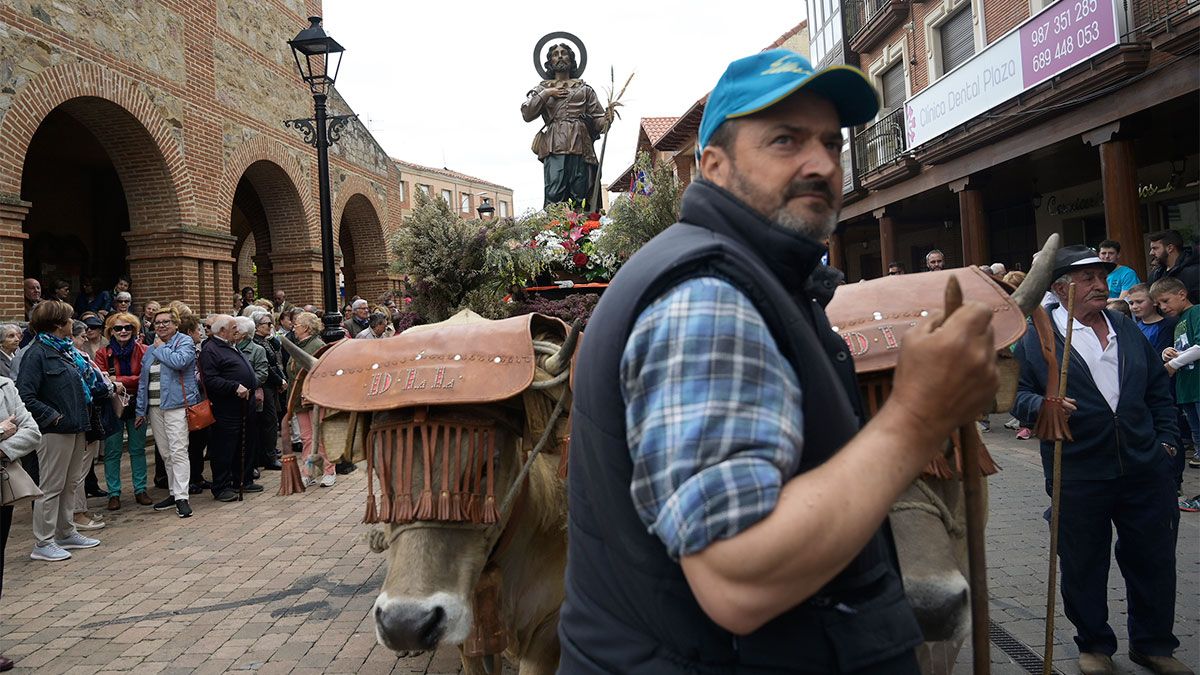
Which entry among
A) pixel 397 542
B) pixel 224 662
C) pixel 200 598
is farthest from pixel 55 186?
pixel 397 542

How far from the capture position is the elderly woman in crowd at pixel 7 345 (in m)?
7.27

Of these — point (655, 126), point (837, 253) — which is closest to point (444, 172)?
point (655, 126)

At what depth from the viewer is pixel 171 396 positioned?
9023 millimetres

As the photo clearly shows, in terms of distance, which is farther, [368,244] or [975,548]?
[368,244]

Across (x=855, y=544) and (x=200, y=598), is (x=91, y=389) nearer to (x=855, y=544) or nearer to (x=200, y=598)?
(x=200, y=598)

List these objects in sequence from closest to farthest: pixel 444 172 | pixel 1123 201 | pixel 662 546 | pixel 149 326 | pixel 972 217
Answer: pixel 662 546, pixel 149 326, pixel 1123 201, pixel 972 217, pixel 444 172

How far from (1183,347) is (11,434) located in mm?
8923

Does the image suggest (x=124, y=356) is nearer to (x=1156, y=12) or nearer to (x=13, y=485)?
(x=13, y=485)

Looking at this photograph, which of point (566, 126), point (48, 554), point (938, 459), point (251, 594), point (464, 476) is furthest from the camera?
point (566, 126)

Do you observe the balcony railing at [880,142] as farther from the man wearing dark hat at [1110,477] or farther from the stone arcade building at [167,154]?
the man wearing dark hat at [1110,477]

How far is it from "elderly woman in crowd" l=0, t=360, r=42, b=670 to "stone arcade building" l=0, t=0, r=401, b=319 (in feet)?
17.6

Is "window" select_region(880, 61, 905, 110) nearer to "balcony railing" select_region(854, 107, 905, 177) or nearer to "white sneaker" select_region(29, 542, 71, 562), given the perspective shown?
"balcony railing" select_region(854, 107, 905, 177)

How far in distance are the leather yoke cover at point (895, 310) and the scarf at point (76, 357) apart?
6.91m

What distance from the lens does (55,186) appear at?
17672mm
